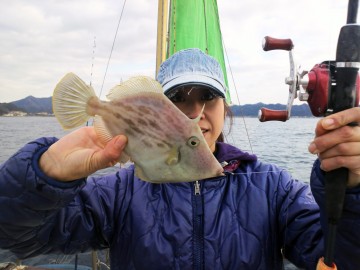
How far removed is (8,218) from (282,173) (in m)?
2.06

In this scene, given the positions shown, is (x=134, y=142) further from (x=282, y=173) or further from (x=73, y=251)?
(x=282, y=173)

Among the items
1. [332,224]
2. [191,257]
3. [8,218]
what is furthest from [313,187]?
[8,218]

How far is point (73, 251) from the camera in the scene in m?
2.53

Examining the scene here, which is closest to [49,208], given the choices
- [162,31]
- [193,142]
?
[193,142]

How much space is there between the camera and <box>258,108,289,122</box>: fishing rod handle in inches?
63.8

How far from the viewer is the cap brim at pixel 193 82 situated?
90.4 inches

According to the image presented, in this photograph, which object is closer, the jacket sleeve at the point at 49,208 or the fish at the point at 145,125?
the fish at the point at 145,125

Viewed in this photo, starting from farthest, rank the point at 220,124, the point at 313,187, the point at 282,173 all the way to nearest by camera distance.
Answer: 1. the point at 282,173
2. the point at 220,124
3. the point at 313,187

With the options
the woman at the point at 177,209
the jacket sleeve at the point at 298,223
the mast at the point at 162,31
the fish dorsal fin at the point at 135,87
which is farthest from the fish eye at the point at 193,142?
the mast at the point at 162,31

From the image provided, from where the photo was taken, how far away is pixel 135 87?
173 centimetres

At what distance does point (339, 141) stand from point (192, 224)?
4.56ft

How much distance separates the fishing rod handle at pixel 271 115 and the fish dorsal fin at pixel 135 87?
503mm

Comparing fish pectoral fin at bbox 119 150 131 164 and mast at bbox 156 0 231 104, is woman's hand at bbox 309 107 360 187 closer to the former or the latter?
fish pectoral fin at bbox 119 150 131 164

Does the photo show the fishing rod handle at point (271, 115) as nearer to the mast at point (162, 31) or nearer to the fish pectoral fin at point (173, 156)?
the fish pectoral fin at point (173, 156)
